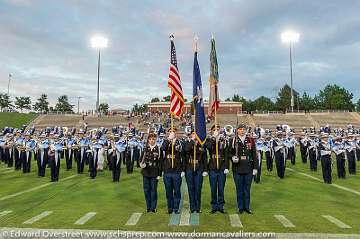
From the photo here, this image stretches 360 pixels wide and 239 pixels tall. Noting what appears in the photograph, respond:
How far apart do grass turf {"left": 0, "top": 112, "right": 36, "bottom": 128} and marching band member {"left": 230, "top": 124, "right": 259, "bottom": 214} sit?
170 ft

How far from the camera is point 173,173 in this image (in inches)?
320

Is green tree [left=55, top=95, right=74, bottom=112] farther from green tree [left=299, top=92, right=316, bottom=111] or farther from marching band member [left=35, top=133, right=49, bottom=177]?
marching band member [left=35, top=133, right=49, bottom=177]

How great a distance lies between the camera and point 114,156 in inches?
531

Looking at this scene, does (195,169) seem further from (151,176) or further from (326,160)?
(326,160)

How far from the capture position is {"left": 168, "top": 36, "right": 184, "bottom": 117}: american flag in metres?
8.72

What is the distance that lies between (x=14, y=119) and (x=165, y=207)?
55076 mm

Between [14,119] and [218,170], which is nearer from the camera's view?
[218,170]

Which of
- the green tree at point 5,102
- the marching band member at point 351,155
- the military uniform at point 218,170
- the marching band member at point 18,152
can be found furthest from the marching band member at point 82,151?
the green tree at point 5,102

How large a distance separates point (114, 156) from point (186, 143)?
5.94 meters

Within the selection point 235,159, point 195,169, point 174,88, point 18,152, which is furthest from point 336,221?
point 18,152

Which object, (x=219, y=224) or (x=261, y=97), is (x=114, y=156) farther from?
(x=261, y=97)

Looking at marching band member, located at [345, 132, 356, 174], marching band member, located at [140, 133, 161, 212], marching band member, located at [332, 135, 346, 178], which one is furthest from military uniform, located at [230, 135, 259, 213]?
marching band member, located at [345, 132, 356, 174]

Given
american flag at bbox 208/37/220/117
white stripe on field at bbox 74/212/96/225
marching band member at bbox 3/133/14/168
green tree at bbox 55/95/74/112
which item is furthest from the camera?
green tree at bbox 55/95/74/112

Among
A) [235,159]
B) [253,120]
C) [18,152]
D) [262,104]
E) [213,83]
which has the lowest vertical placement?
[18,152]
